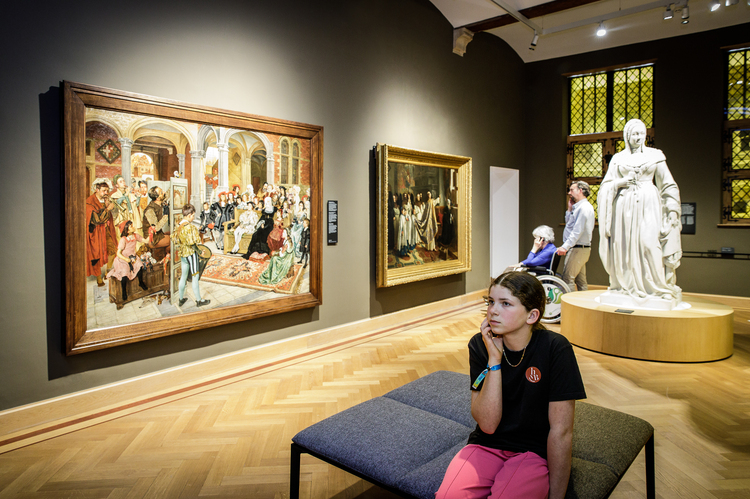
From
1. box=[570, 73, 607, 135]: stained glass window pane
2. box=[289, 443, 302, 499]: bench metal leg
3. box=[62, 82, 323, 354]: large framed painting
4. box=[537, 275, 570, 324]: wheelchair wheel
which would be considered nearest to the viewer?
box=[289, 443, 302, 499]: bench metal leg

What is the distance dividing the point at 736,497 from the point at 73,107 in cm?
519

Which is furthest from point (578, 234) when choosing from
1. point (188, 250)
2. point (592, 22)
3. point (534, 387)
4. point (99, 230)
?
Result: point (99, 230)

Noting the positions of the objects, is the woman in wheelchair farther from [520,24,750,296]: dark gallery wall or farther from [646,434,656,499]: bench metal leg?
[646,434,656,499]: bench metal leg

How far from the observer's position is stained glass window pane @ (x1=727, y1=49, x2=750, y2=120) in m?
8.53

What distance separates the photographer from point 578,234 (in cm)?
711

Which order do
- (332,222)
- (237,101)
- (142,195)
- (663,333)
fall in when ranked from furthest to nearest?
1. (332,222)
2. (663,333)
3. (237,101)
4. (142,195)

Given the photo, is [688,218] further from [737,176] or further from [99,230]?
[99,230]

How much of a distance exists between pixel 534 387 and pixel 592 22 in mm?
8046

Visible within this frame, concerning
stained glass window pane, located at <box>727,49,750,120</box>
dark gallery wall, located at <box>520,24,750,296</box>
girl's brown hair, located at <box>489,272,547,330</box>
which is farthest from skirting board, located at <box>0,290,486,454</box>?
stained glass window pane, located at <box>727,49,750,120</box>

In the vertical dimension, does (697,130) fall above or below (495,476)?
above

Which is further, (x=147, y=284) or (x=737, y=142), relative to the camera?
(x=737, y=142)

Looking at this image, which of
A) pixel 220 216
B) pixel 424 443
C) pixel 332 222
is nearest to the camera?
pixel 424 443

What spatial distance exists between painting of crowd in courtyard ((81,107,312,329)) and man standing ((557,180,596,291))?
4020mm

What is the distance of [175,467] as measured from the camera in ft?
10.1
